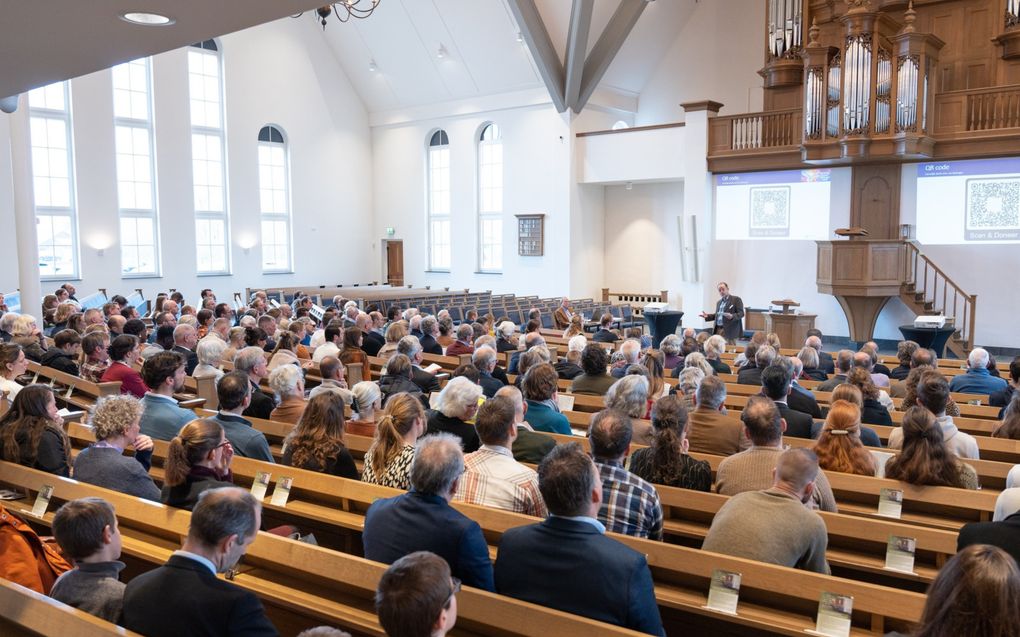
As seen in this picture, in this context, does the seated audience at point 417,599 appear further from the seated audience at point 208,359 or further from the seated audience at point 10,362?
the seated audience at point 208,359

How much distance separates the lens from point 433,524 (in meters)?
2.41

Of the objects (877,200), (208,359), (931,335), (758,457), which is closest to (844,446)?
(758,457)

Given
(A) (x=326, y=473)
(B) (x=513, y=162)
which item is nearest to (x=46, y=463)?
(A) (x=326, y=473)

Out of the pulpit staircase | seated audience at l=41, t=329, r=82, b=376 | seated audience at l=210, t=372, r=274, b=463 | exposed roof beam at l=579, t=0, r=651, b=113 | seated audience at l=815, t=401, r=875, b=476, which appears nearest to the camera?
seated audience at l=815, t=401, r=875, b=476

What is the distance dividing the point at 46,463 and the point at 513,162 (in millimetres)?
15653

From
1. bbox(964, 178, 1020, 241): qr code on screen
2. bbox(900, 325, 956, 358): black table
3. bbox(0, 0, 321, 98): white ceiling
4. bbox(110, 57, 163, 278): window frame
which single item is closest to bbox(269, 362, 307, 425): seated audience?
bbox(0, 0, 321, 98): white ceiling

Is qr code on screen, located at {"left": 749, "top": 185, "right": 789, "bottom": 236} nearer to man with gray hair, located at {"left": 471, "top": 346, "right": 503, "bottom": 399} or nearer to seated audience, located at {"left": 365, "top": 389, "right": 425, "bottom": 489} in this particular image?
man with gray hair, located at {"left": 471, "top": 346, "right": 503, "bottom": 399}

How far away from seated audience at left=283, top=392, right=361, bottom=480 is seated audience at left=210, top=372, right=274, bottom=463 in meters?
0.20

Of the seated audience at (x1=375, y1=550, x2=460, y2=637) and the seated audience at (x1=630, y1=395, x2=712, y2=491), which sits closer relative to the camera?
the seated audience at (x1=375, y1=550, x2=460, y2=637)

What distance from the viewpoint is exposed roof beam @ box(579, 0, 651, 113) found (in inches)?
606

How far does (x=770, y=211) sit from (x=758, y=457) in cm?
1135

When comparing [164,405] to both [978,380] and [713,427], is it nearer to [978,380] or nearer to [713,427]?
[713,427]

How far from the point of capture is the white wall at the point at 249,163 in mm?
16109

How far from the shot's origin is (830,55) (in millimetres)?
12336
